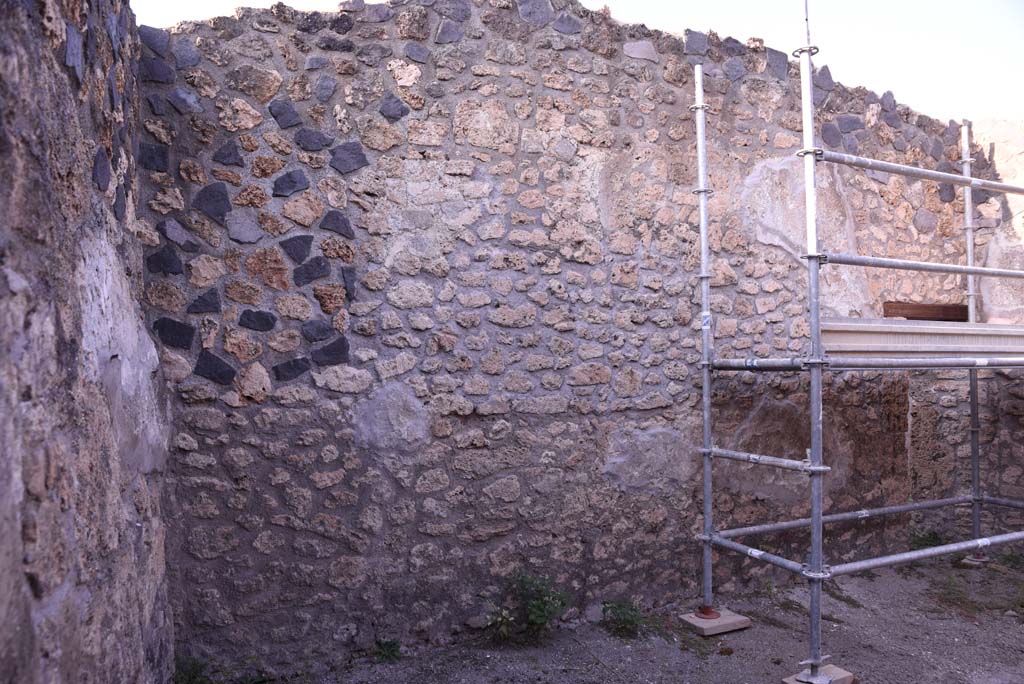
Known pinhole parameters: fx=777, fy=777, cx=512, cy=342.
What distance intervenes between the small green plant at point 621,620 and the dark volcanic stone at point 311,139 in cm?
239

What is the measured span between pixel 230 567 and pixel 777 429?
2.70 meters

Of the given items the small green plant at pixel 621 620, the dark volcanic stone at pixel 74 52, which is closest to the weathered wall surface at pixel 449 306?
the small green plant at pixel 621 620

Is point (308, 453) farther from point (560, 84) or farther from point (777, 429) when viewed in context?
point (777, 429)

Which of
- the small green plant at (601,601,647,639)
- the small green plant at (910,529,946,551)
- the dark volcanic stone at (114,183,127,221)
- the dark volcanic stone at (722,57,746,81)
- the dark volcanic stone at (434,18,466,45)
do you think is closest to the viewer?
the dark volcanic stone at (114,183,127,221)

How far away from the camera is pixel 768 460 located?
337 cm

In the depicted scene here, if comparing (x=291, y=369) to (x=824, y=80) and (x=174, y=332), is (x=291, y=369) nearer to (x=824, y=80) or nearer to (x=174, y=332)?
(x=174, y=332)

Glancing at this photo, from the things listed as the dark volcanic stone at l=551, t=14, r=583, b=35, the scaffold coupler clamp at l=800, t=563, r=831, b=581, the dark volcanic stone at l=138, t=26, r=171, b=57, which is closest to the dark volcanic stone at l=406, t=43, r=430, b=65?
the dark volcanic stone at l=551, t=14, r=583, b=35

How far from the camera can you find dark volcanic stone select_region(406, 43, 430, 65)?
3328mm

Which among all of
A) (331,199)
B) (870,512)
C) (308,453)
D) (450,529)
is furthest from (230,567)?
(870,512)

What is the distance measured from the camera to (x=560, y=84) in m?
3.62

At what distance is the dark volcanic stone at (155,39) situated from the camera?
2.93 metres

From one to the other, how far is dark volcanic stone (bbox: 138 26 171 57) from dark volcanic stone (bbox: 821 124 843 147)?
332 cm

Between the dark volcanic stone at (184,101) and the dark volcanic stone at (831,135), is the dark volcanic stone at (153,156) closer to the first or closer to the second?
the dark volcanic stone at (184,101)

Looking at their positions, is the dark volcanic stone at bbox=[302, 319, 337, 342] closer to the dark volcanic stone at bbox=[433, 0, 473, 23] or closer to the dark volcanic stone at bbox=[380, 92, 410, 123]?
the dark volcanic stone at bbox=[380, 92, 410, 123]
